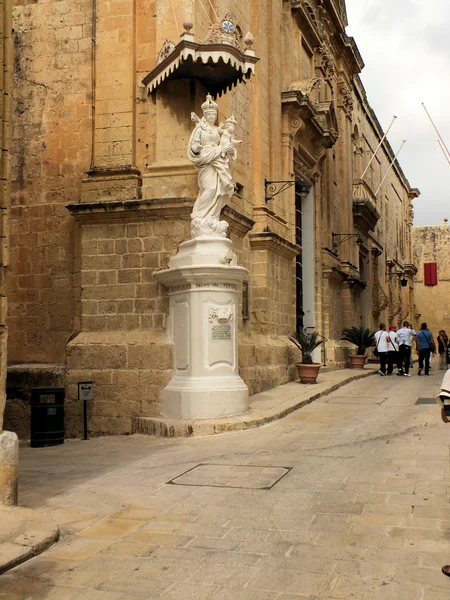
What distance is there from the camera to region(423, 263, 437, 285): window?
158 feet

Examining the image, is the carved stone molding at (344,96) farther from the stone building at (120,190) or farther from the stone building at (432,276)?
the stone building at (432,276)

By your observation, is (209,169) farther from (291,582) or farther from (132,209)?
(291,582)

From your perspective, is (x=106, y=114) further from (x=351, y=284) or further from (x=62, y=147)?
(x=351, y=284)

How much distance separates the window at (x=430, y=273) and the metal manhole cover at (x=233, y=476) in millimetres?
43830

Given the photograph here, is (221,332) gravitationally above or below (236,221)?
below

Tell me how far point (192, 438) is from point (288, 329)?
7214 mm

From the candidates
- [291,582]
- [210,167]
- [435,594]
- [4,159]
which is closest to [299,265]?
[210,167]

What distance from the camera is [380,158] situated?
3612cm

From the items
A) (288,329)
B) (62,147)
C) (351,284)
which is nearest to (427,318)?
(351,284)

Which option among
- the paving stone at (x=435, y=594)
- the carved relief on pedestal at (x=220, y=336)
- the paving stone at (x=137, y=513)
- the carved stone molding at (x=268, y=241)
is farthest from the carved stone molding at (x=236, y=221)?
the paving stone at (x=435, y=594)

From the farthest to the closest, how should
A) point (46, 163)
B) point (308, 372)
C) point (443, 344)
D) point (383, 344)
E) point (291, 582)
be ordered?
point (443, 344)
point (383, 344)
point (308, 372)
point (46, 163)
point (291, 582)

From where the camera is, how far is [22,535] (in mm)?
4602

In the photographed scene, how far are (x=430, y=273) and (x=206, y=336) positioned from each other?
41.7 meters

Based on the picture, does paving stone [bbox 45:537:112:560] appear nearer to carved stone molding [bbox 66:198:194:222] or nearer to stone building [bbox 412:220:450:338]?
carved stone molding [bbox 66:198:194:222]
